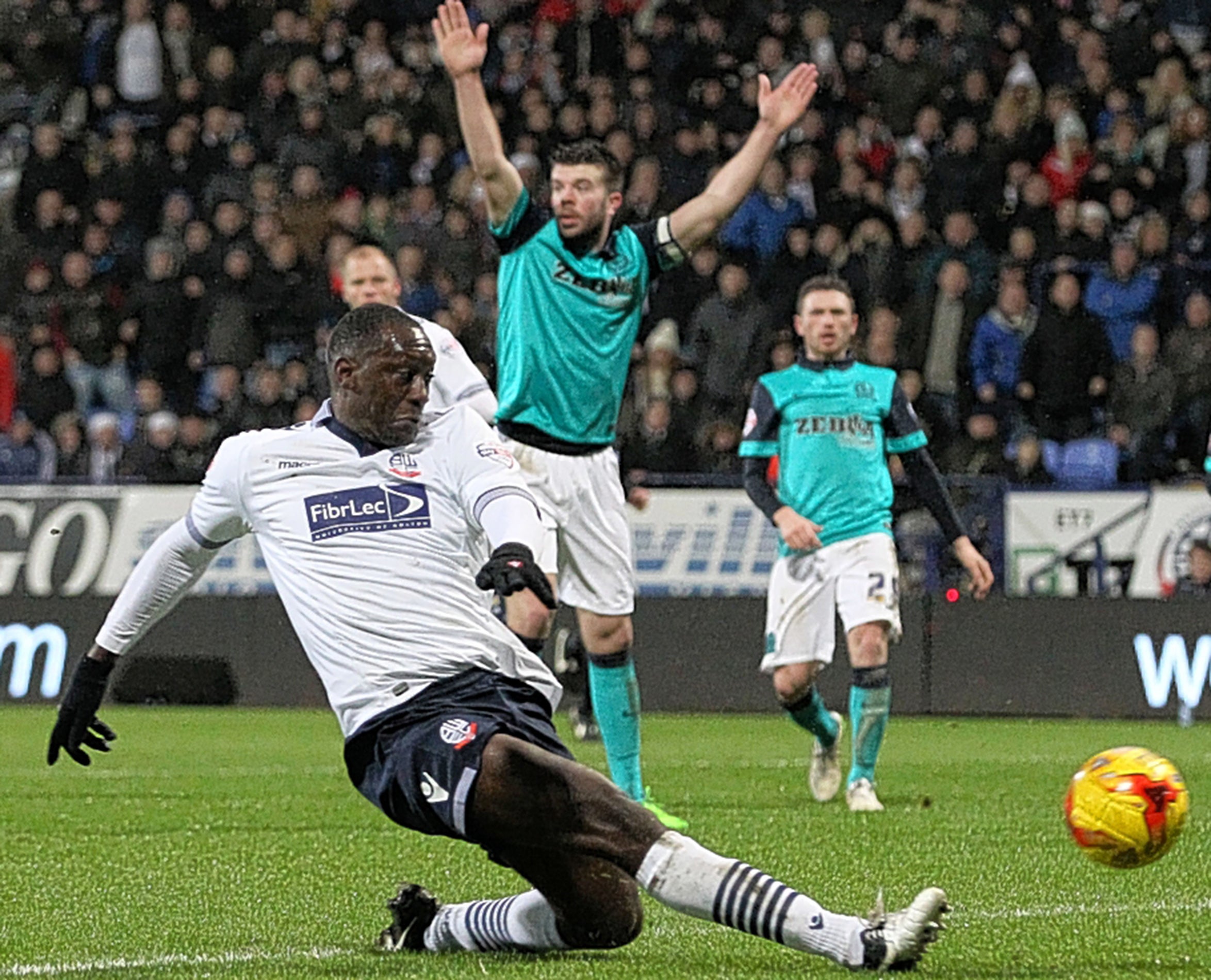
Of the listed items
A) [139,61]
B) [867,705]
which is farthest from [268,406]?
Answer: [867,705]

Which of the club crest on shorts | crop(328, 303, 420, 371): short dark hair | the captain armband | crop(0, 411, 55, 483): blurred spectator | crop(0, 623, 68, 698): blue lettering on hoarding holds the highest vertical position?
the captain armband

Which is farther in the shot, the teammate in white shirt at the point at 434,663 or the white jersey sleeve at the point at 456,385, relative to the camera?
the white jersey sleeve at the point at 456,385

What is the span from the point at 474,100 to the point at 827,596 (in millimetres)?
3195

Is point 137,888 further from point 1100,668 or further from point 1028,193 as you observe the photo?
point 1028,193

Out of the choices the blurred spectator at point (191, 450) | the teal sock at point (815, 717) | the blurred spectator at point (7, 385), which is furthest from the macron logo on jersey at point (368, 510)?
the blurred spectator at point (7, 385)

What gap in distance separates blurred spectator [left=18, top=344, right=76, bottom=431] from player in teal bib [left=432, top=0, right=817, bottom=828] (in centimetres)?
1008

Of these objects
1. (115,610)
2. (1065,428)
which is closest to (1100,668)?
(1065,428)

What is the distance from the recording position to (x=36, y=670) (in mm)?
16203

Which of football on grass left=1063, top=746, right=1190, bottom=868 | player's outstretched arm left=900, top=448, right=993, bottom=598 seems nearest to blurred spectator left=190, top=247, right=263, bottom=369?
player's outstretched arm left=900, top=448, right=993, bottom=598

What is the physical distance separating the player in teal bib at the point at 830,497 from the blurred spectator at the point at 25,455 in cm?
876

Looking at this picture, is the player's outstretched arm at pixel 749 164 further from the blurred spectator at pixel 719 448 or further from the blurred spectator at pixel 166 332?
the blurred spectator at pixel 166 332

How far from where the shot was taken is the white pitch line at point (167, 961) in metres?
5.30

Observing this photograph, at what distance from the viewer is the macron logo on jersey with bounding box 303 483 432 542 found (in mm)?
5316

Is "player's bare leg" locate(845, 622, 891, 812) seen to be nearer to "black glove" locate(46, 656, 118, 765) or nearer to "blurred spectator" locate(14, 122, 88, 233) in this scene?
"black glove" locate(46, 656, 118, 765)
